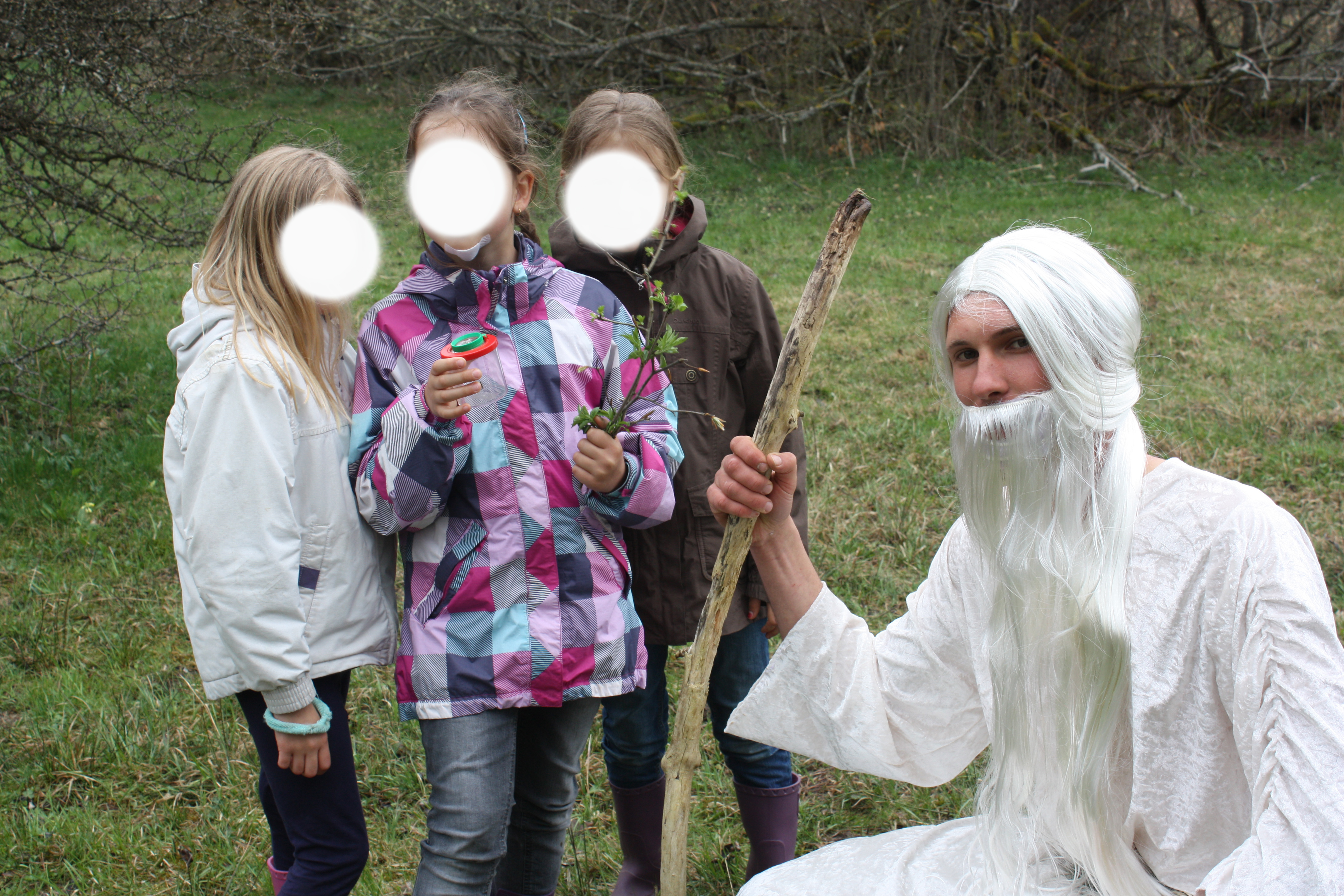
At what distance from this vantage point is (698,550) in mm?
2369

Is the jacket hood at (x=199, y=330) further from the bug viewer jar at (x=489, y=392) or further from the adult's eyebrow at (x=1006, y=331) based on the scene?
the adult's eyebrow at (x=1006, y=331)

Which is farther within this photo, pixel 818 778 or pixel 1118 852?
pixel 818 778

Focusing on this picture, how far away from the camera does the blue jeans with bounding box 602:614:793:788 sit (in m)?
2.42

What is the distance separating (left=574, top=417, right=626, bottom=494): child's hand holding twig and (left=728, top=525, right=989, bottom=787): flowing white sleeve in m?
0.41

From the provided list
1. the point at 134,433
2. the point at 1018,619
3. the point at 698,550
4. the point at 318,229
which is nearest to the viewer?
the point at 1018,619

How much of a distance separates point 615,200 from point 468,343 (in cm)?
61

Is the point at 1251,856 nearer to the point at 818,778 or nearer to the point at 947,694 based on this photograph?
the point at 947,694

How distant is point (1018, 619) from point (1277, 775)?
43 centimetres

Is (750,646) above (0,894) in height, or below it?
above

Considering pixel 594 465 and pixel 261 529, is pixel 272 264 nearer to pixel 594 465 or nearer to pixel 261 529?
pixel 261 529

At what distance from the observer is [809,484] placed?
15.2 feet

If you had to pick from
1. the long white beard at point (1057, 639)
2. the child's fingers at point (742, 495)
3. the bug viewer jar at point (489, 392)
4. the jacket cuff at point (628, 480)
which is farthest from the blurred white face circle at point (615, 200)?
the long white beard at point (1057, 639)

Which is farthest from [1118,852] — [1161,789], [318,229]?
[318,229]

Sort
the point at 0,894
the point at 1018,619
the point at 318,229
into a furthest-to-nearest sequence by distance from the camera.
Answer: the point at 0,894
the point at 318,229
the point at 1018,619
